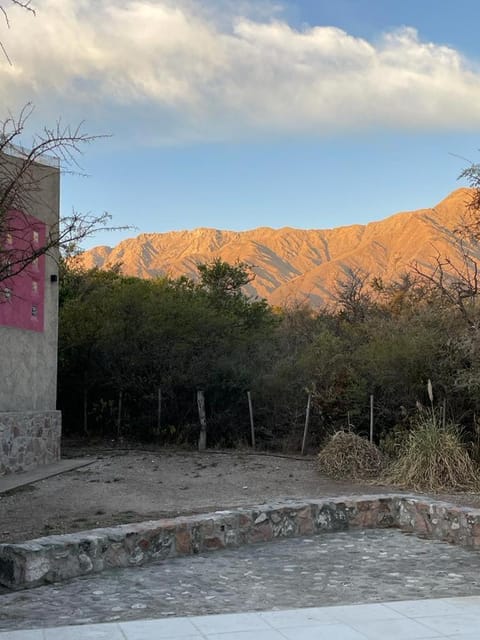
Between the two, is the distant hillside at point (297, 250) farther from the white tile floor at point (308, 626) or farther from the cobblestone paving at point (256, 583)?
the white tile floor at point (308, 626)

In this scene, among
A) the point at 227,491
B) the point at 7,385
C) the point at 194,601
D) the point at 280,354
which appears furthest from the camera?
the point at 280,354

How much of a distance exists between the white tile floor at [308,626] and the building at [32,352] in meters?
8.75

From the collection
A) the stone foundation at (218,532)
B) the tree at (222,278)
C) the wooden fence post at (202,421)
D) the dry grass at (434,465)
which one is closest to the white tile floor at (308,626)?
the stone foundation at (218,532)

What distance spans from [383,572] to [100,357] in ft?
Result: 44.8

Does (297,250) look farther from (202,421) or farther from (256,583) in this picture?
(256,583)

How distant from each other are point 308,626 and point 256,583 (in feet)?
4.79

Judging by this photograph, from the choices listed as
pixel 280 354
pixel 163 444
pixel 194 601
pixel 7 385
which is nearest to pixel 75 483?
pixel 7 385

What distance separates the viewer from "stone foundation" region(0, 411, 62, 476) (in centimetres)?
1282

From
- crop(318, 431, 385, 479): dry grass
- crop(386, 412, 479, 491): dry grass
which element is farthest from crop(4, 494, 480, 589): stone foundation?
crop(318, 431, 385, 479): dry grass

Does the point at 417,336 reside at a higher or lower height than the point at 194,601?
higher

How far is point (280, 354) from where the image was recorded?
63.1 ft

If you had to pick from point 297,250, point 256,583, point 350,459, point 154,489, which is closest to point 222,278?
point 350,459

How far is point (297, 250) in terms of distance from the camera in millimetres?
147250

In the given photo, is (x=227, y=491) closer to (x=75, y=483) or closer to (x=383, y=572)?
(x=75, y=483)
